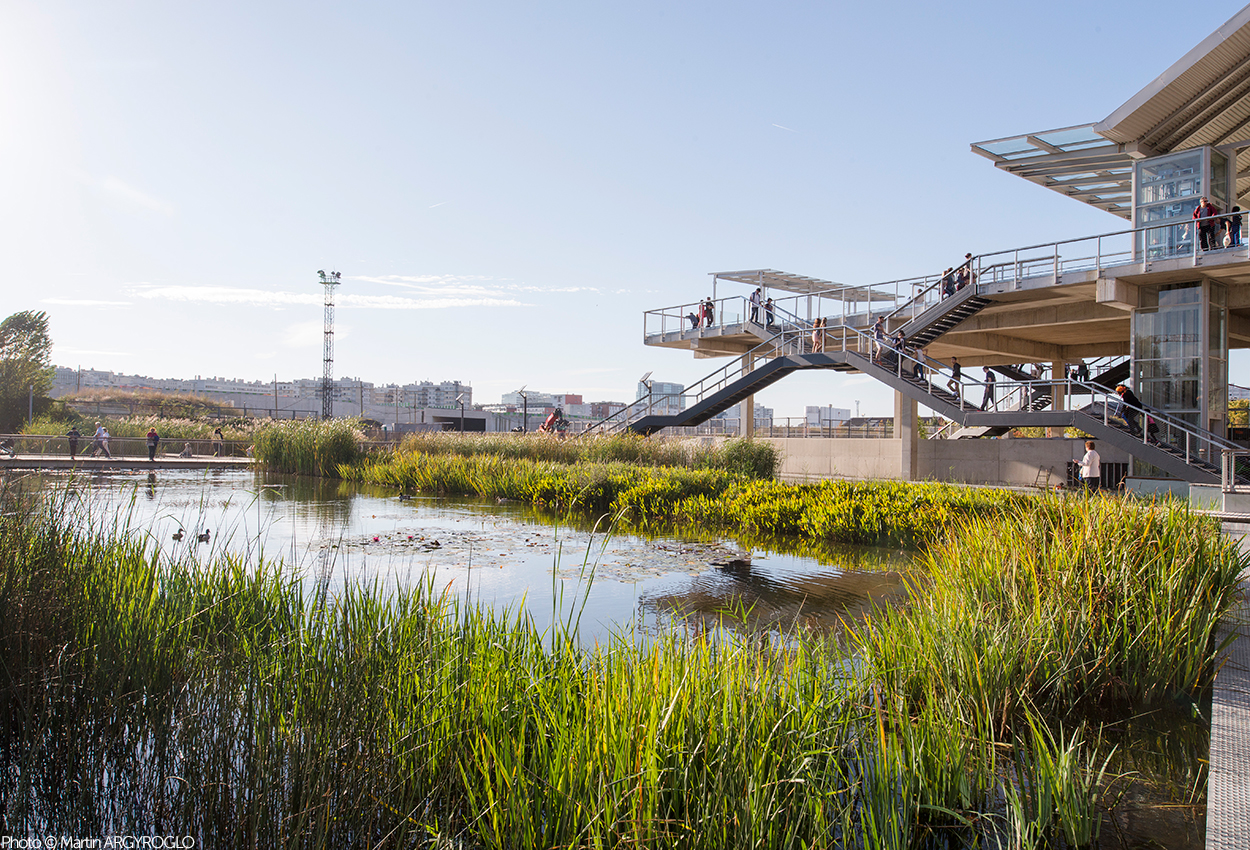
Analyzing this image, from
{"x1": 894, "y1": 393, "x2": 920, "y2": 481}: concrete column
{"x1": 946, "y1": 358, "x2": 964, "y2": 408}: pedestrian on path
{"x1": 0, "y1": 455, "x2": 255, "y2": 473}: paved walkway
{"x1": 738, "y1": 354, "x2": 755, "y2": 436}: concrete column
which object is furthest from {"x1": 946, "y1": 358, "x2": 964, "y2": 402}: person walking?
{"x1": 0, "y1": 455, "x2": 255, "y2": 473}: paved walkway

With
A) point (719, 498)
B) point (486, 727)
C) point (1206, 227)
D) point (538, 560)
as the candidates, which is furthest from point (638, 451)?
point (486, 727)

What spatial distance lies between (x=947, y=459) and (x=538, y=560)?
2056 centimetres

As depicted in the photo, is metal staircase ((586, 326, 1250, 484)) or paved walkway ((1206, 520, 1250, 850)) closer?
paved walkway ((1206, 520, 1250, 850))

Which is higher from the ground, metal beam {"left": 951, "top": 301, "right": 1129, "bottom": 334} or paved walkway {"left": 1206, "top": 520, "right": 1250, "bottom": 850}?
metal beam {"left": 951, "top": 301, "right": 1129, "bottom": 334}

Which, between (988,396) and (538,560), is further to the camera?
(988,396)

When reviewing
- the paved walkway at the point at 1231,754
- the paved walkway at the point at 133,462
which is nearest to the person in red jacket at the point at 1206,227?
the paved walkway at the point at 1231,754

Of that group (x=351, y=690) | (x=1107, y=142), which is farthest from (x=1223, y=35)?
(x=351, y=690)

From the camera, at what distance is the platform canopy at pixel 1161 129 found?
16953 mm

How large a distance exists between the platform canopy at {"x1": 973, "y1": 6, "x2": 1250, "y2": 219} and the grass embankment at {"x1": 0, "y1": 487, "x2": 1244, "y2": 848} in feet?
56.9

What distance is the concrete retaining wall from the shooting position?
2403 centimetres

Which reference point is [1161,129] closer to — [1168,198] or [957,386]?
[1168,198]

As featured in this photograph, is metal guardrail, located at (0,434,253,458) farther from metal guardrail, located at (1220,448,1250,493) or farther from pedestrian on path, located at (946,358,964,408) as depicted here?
metal guardrail, located at (1220,448,1250,493)

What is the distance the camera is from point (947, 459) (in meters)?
27.0

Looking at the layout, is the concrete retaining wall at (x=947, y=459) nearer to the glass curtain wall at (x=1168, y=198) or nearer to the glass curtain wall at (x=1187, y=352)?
the glass curtain wall at (x=1187, y=352)
